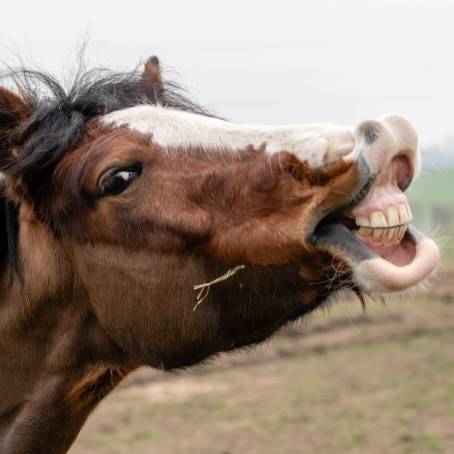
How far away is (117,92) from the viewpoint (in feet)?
10.7

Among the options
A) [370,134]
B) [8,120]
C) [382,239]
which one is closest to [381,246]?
[382,239]

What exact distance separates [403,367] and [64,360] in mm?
8309

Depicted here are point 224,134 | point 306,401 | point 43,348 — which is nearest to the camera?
point 224,134

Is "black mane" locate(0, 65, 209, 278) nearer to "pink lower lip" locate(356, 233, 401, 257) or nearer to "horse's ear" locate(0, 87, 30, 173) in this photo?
"horse's ear" locate(0, 87, 30, 173)

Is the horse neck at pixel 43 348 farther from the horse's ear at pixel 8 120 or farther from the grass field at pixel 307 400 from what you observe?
the grass field at pixel 307 400

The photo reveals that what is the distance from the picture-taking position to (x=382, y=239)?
254 centimetres

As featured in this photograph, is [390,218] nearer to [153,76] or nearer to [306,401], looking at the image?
[153,76]

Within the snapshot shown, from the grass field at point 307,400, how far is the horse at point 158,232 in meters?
3.67

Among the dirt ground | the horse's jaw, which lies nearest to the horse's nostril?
the horse's jaw

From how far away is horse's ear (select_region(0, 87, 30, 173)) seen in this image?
314cm

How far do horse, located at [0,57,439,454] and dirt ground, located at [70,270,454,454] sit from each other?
3555 mm

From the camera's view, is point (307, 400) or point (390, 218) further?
point (307, 400)

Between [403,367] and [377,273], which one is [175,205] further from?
[403,367]

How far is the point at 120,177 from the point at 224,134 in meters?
0.37
